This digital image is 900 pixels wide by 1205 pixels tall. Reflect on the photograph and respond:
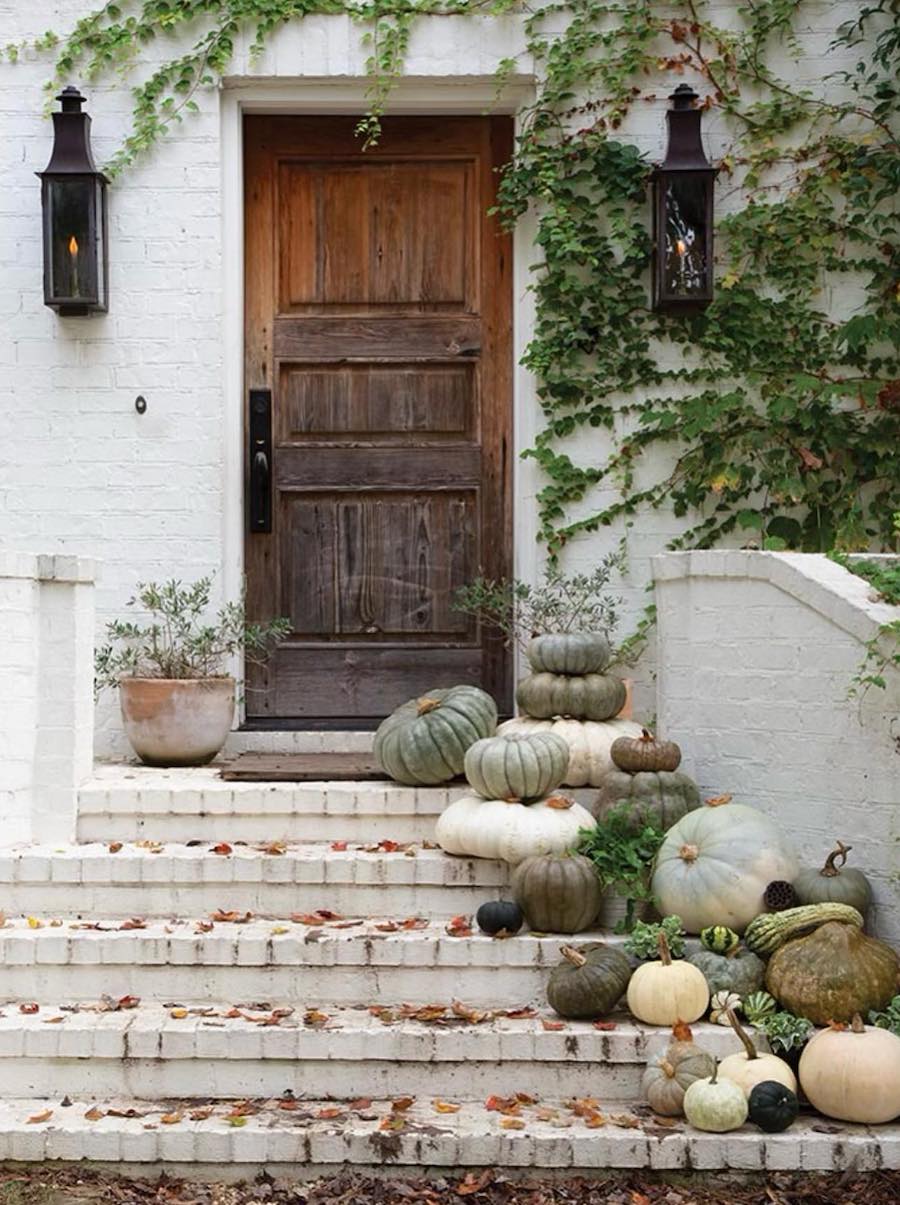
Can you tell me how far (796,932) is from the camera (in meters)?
4.18

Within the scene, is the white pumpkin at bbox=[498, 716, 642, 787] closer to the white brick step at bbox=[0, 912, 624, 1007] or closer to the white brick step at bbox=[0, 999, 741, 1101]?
the white brick step at bbox=[0, 912, 624, 1007]

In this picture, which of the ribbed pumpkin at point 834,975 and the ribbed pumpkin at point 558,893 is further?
the ribbed pumpkin at point 558,893

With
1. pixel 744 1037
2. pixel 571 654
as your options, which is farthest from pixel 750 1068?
pixel 571 654

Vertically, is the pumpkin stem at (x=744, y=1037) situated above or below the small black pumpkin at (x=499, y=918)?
below

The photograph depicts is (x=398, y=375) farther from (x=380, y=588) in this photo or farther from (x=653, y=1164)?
(x=653, y=1164)

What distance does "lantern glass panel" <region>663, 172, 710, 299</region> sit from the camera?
19.7 ft

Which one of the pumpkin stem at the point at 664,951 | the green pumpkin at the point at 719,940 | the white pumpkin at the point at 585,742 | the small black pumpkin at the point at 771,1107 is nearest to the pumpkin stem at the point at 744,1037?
the small black pumpkin at the point at 771,1107

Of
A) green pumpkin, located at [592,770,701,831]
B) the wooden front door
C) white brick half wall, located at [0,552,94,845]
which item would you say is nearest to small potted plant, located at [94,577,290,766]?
the wooden front door

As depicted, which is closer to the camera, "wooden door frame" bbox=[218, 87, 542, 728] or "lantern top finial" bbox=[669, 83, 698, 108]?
"lantern top finial" bbox=[669, 83, 698, 108]

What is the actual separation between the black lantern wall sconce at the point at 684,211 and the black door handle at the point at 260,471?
173 centimetres

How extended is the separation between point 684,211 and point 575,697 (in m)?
2.12

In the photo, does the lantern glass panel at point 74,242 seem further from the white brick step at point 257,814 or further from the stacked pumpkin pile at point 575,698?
the stacked pumpkin pile at point 575,698

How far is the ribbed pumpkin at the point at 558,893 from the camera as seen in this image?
4.33 m

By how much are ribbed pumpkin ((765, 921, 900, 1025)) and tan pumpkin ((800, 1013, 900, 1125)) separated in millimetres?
153
